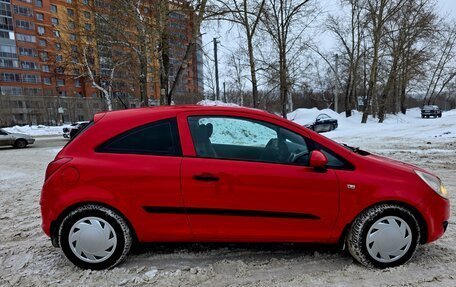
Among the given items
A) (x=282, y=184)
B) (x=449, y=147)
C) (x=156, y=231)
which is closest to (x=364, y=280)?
(x=282, y=184)

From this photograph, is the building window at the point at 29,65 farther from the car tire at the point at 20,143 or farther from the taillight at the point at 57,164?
the taillight at the point at 57,164

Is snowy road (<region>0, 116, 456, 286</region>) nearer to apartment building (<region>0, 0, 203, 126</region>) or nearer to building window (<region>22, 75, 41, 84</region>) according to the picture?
apartment building (<region>0, 0, 203, 126</region>)

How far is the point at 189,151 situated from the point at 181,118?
36cm

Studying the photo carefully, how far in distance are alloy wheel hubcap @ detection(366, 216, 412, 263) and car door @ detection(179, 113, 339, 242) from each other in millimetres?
412

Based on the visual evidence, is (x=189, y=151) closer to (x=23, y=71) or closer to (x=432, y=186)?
(x=432, y=186)

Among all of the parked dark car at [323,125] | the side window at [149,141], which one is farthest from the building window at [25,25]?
the side window at [149,141]

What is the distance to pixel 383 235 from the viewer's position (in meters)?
3.26

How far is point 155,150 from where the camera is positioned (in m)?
3.31

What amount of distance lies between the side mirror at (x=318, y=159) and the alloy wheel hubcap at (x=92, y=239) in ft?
6.63

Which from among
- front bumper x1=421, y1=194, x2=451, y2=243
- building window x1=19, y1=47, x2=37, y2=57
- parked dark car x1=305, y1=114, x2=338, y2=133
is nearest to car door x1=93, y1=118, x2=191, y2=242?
front bumper x1=421, y1=194, x2=451, y2=243

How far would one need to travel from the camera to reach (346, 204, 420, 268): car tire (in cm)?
324

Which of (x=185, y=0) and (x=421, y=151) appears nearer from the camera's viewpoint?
(x=421, y=151)

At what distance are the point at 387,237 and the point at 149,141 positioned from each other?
2487 millimetres

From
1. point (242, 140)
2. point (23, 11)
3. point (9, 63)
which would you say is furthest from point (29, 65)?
point (242, 140)
